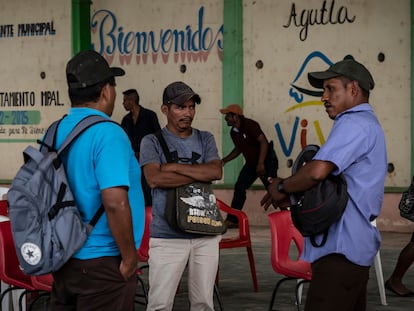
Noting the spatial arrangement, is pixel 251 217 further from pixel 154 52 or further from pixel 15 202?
pixel 15 202

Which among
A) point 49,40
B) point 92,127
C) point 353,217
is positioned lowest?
point 353,217

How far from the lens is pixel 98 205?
4477 millimetres

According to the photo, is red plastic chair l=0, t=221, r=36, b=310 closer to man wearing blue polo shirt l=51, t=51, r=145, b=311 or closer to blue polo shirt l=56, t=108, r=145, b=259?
man wearing blue polo shirt l=51, t=51, r=145, b=311

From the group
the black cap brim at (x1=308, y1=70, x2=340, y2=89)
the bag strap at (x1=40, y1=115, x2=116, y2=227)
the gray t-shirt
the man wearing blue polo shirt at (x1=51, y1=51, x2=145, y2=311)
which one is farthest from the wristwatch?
the gray t-shirt

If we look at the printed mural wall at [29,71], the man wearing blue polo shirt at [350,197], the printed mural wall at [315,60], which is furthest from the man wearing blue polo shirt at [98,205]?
the printed mural wall at [29,71]

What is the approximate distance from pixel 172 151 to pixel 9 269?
154 cm

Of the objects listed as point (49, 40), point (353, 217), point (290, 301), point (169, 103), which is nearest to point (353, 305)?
point (353, 217)

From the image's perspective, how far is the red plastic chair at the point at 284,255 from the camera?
24.3ft

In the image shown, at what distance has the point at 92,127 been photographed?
14.5 feet

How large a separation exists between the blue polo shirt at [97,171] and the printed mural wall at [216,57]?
10.9 m

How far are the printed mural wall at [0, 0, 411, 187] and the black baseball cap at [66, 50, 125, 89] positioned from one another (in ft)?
35.3

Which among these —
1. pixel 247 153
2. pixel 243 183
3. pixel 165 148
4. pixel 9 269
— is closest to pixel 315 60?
pixel 247 153

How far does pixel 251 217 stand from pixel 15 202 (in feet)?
38.0

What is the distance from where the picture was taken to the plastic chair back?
24.5 feet
